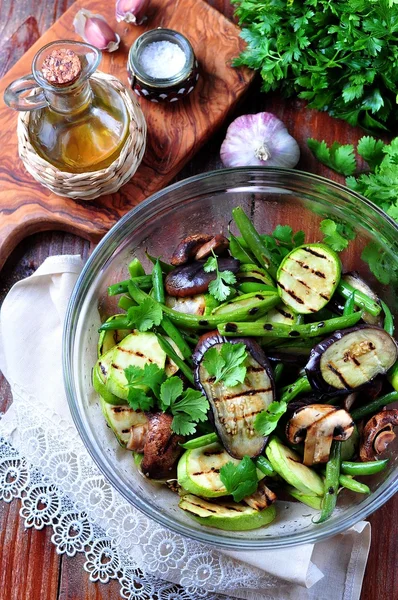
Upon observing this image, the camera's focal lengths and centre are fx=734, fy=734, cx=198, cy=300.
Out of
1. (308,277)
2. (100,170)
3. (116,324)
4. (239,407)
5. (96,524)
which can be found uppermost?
(100,170)

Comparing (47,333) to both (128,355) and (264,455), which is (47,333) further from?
(264,455)

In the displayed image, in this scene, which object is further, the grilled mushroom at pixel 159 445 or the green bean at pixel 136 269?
the green bean at pixel 136 269

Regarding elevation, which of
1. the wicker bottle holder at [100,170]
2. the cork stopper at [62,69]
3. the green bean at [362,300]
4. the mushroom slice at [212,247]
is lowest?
the green bean at [362,300]

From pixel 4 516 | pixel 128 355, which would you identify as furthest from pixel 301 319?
pixel 4 516

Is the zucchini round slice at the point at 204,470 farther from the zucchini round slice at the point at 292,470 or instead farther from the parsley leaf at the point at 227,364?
the parsley leaf at the point at 227,364

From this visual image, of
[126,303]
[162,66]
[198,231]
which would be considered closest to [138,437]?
[126,303]

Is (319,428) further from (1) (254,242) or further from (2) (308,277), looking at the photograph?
(1) (254,242)

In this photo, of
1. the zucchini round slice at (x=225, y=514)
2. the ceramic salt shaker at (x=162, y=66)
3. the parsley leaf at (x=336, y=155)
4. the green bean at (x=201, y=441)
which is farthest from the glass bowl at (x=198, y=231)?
the ceramic salt shaker at (x=162, y=66)
